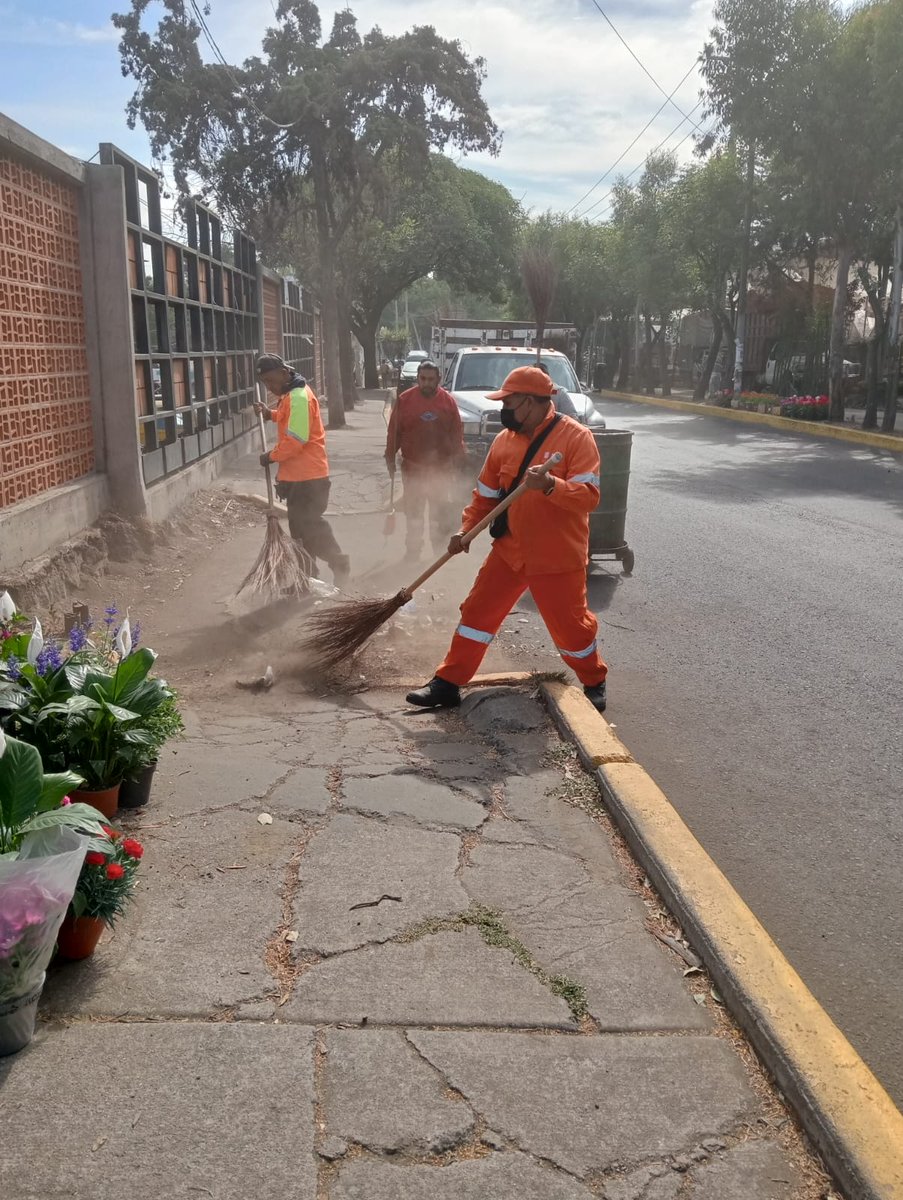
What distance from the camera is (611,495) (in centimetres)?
833

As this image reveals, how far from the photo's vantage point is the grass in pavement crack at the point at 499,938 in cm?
275

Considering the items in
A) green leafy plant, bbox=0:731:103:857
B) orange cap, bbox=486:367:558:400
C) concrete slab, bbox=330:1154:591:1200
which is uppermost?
orange cap, bbox=486:367:558:400

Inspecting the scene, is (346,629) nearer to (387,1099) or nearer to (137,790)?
(137,790)

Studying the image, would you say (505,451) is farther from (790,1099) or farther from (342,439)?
(342,439)

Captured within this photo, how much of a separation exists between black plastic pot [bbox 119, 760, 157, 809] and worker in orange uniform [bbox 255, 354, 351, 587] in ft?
11.8

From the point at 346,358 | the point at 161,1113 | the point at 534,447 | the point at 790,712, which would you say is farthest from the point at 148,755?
the point at 346,358

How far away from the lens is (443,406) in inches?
340

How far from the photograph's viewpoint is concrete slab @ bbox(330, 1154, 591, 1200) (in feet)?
6.81

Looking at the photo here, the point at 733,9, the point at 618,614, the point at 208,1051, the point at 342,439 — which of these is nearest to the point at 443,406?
the point at 618,614

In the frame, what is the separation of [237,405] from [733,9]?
557 inches

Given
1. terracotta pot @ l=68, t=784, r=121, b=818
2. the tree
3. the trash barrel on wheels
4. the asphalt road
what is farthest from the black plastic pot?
the tree

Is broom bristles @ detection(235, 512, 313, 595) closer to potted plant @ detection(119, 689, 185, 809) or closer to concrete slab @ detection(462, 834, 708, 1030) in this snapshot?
potted plant @ detection(119, 689, 185, 809)

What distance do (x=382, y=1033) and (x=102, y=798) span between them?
4.58 feet

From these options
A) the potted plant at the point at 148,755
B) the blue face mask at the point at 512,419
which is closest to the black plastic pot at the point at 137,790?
the potted plant at the point at 148,755
